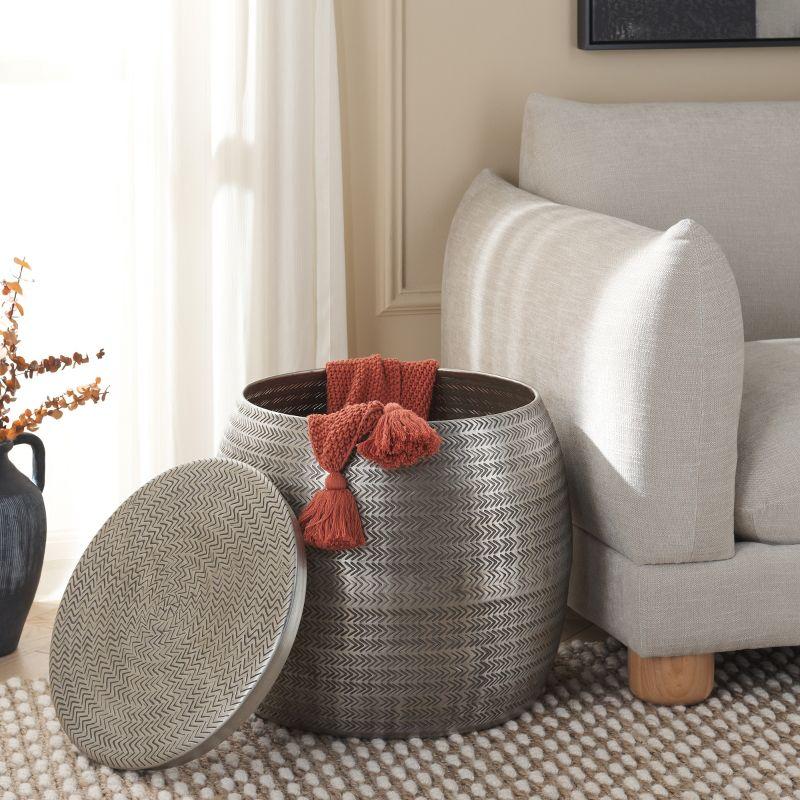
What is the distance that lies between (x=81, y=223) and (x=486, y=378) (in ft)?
2.51

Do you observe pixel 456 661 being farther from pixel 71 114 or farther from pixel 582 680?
pixel 71 114

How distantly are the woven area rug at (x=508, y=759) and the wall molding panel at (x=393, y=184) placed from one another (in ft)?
2.81

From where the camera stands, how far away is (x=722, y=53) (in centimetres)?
219

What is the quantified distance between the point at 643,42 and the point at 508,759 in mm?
1397

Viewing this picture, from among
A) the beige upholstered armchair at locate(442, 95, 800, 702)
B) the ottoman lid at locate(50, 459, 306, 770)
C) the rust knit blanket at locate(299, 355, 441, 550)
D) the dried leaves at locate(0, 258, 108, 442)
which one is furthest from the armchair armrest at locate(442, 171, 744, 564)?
the dried leaves at locate(0, 258, 108, 442)

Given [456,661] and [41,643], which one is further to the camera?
[41,643]

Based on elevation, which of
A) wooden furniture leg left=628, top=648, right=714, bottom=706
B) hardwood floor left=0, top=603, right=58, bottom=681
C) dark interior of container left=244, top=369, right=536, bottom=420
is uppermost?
dark interior of container left=244, top=369, right=536, bottom=420

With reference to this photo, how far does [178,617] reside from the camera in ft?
4.39

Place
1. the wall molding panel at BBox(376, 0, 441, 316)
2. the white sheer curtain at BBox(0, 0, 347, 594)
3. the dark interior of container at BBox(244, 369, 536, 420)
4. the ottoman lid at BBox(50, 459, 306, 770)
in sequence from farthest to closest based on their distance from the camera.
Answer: the wall molding panel at BBox(376, 0, 441, 316)
the white sheer curtain at BBox(0, 0, 347, 594)
the dark interior of container at BBox(244, 369, 536, 420)
the ottoman lid at BBox(50, 459, 306, 770)

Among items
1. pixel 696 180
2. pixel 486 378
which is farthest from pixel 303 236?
pixel 696 180

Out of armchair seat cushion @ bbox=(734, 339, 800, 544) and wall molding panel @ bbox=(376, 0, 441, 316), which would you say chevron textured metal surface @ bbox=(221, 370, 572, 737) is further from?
wall molding panel @ bbox=(376, 0, 441, 316)

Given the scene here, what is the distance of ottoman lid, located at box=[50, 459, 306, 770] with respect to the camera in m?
1.26

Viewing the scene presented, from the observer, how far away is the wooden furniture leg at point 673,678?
4.75 feet

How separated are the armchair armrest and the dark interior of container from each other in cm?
6
